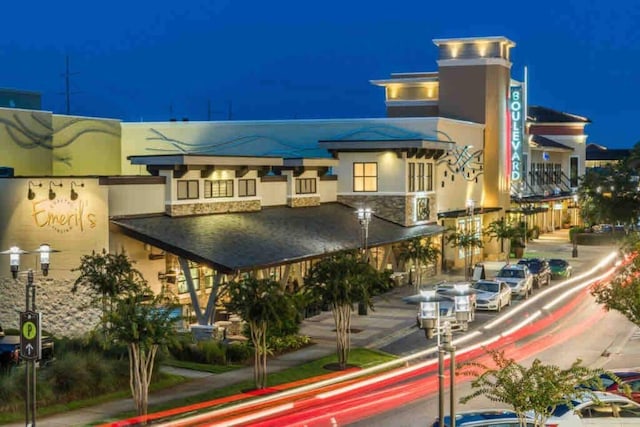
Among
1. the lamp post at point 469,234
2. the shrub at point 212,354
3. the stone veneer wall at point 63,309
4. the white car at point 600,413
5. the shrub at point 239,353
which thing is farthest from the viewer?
the lamp post at point 469,234

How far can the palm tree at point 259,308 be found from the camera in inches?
1161

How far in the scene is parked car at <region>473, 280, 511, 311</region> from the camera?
152 ft

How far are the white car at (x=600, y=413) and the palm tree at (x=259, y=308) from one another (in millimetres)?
10393

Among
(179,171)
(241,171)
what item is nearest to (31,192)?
(179,171)

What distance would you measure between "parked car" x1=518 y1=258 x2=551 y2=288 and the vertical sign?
18113mm

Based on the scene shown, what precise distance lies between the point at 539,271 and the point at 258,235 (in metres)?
21.6

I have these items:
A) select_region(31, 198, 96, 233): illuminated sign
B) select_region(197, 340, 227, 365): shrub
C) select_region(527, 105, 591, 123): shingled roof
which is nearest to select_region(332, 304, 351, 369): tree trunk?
select_region(197, 340, 227, 365): shrub

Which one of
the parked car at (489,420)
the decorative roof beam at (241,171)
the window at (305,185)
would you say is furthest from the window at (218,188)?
the parked car at (489,420)

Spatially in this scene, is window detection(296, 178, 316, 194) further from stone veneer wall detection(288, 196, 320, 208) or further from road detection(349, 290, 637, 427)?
road detection(349, 290, 637, 427)

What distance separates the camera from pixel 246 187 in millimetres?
46281

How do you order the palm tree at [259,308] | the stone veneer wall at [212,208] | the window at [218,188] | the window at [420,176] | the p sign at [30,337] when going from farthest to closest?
1. the window at [420,176]
2. the window at [218,188]
3. the stone veneer wall at [212,208]
4. the palm tree at [259,308]
5. the p sign at [30,337]

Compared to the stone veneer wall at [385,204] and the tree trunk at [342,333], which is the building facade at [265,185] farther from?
the tree trunk at [342,333]

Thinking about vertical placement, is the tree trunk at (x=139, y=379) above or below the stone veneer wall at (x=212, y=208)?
below

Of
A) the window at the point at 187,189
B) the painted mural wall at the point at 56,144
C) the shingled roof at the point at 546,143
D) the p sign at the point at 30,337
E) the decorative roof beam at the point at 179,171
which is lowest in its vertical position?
the p sign at the point at 30,337
